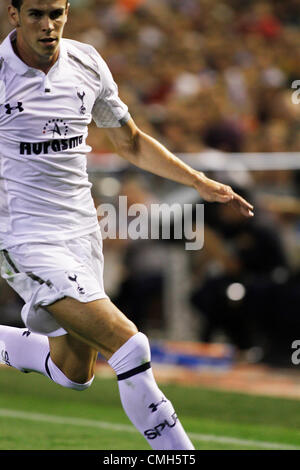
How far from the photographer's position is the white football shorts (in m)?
4.70

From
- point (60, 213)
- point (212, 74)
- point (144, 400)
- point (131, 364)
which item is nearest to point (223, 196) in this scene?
point (60, 213)

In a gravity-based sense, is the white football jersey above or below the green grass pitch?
above

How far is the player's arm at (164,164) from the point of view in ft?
16.9

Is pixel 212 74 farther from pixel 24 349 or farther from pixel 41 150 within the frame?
pixel 41 150

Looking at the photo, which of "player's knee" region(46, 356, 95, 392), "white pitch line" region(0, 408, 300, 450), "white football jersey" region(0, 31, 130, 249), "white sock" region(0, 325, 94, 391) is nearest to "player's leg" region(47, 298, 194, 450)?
"white football jersey" region(0, 31, 130, 249)

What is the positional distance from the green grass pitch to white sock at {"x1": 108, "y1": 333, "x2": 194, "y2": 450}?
1768 mm

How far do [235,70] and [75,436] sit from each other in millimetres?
7772

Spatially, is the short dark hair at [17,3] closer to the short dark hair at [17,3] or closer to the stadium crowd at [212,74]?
the short dark hair at [17,3]

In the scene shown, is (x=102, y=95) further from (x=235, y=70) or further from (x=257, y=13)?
(x=257, y=13)

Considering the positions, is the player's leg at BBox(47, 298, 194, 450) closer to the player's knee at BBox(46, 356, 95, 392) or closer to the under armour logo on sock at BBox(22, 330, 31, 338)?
the player's knee at BBox(46, 356, 95, 392)

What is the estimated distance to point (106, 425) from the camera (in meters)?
7.35

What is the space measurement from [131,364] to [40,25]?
1639 mm

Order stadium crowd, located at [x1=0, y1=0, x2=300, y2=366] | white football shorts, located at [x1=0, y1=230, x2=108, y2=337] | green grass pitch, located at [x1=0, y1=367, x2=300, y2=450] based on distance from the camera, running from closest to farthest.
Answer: white football shorts, located at [x1=0, y1=230, x2=108, y2=337] < green grass pitch, located at [x1=0, y1=367, x2=300, y2=450] < stadium crowd, located at [x1=0, y1=0, x2=300, y2=366]

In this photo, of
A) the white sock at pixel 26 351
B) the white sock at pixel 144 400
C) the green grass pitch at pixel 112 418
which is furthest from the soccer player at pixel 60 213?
the green grass pitch at pixel 112 418
